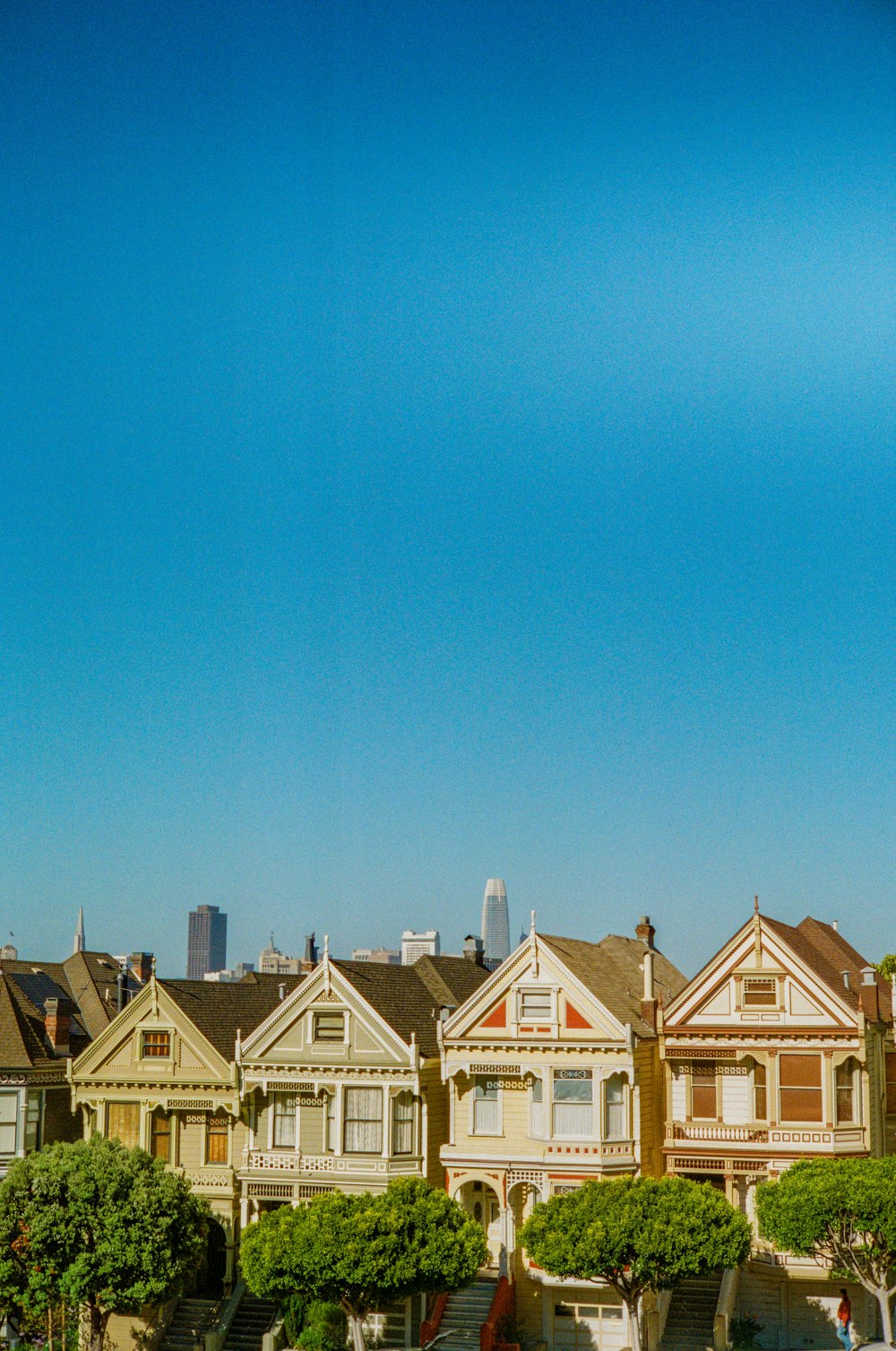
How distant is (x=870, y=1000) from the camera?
34.0m

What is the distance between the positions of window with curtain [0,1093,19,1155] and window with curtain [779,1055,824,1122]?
16.5 metres

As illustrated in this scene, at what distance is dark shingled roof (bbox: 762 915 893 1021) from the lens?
33.6 meters

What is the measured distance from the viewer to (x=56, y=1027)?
122ft

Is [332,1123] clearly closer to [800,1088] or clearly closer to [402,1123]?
[402,1123]

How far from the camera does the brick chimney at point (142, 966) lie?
42.9m

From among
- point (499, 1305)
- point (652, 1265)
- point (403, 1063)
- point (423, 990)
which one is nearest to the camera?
point (652, 1265)

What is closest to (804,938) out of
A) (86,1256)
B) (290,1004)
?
(290,1004)

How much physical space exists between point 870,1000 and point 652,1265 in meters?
7.98

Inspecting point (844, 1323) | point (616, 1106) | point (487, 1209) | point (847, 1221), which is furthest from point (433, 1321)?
point (847, 1221)

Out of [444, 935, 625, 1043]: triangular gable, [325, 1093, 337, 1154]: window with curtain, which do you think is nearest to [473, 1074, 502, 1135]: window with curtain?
[444, 935, 625, 1043]: triangular gable

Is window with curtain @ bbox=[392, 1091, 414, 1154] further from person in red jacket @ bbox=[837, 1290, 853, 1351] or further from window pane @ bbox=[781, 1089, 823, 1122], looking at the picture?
person in red jacket @ bbox=[837, 1290, 853, 1351]

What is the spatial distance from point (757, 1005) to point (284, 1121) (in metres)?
10.4

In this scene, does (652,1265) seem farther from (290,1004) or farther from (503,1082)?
(290,1004)

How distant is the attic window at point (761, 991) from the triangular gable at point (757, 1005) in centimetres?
5
